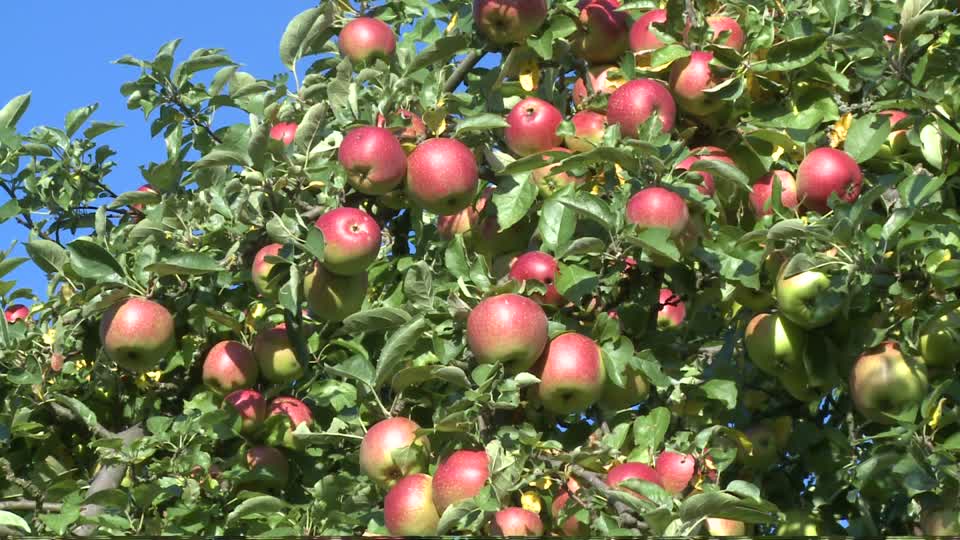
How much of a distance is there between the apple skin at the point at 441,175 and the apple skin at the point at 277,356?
642 mm

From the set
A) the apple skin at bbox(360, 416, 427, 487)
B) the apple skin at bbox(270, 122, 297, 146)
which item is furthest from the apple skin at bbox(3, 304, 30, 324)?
the apple skin at bbox(360, 416, 427, 487)

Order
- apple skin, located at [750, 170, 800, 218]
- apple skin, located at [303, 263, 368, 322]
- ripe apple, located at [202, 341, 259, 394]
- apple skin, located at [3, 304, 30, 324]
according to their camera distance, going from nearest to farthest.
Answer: apple skin, located at [303, 263, 368, 322]
apple skin, located at [750, 170, 800, 218]
ripe apple, located at [202, 341, 259, 394]
apple skin, located at [3, 304, 30, 324]

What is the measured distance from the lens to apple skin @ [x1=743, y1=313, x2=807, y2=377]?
117 inches

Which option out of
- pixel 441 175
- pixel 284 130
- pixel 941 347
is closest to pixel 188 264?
pixel 441 175

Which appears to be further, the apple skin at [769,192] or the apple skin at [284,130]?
the apple skin at [284,130]

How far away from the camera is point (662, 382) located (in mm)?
2934

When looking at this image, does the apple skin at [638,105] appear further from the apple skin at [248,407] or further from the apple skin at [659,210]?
the apple skin at [248,407]

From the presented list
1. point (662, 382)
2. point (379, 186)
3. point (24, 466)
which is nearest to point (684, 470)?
point (662, 382)

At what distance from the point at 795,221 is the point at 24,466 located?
7.45 feet

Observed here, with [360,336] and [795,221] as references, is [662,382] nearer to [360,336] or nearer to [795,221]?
[795,221]

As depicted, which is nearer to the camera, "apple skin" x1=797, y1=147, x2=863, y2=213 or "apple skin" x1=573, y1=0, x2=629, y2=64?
"apple skin" x1=797, y1=147, x2=863, y2=213

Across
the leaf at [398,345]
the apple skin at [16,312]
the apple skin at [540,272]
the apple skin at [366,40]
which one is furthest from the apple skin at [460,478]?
the apple skin at [16,312]

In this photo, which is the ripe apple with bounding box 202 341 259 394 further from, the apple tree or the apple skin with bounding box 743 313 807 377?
the apple skin with bounding box 743 313 807 377

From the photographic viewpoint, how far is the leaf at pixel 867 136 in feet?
10.2
